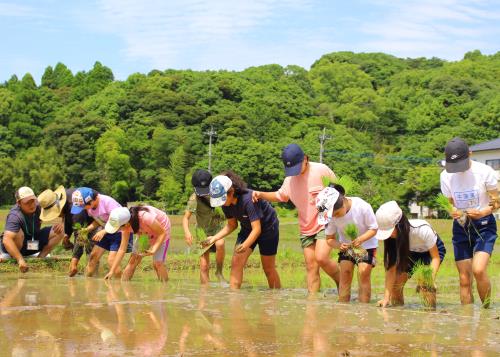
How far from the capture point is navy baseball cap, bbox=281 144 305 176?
782cm

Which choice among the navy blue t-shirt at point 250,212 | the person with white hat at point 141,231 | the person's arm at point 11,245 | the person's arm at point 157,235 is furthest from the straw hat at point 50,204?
the navy blue t-shirt at point 250,212

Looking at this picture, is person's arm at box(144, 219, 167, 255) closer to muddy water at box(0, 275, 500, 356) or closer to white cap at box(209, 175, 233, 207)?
white cap at box(209, 175, 233, 207)

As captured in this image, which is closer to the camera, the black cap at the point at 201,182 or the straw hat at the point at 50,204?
the black cap at the point at 201,182

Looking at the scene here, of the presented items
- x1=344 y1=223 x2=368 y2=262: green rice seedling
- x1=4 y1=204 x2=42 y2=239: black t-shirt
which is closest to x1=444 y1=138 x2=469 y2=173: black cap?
x1=344 y1=223 x2=368 y2=262: green rice seedling

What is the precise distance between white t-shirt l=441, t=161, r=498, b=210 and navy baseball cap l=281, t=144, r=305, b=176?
1618 mm

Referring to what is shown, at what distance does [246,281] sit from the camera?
11.0 m

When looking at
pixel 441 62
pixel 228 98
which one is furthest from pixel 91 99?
pixel 441 62

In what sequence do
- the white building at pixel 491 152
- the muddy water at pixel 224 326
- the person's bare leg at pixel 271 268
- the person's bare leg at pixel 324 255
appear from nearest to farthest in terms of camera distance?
the muddy water at pixel 224 326 → the person's bare leg at pixel 324 255 → the person's bare leg at pixel 271 268 → the white building at pixel 491 152

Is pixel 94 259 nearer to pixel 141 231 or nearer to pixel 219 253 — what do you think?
pixel 141 231

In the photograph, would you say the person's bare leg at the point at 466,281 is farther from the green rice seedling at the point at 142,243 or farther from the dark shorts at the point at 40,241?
the dark shorts at the point at 40,241

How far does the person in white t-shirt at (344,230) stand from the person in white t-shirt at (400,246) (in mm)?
219

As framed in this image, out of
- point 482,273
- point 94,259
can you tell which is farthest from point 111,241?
point 482,273

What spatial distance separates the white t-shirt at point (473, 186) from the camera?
691 cm

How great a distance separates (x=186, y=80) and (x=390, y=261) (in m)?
76.0
